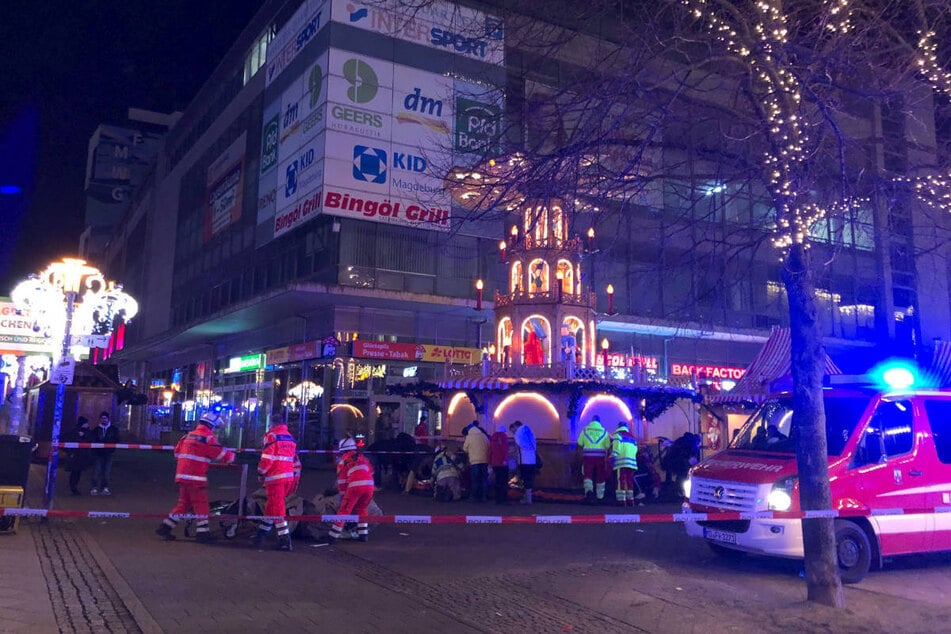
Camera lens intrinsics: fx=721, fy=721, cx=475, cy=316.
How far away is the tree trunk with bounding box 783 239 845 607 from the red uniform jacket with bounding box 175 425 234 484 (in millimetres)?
7749

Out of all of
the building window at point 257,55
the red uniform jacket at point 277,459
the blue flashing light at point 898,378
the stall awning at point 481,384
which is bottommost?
the red uniform jacket at point 277,459

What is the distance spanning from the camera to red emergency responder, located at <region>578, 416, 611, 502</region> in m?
16.3

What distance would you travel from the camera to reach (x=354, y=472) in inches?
409

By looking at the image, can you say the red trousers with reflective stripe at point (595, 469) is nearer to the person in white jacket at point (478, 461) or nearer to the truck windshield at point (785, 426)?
the person in white jacket at point (478, 461)

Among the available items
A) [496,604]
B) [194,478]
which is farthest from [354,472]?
[496,604]

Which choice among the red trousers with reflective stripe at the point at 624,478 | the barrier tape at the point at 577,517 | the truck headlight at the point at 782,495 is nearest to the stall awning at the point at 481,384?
the red trousers with reflective stripe at the point at 624,478

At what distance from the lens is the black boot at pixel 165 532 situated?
1024 cm

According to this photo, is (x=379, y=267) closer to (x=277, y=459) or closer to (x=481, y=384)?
(x=481, y=384)

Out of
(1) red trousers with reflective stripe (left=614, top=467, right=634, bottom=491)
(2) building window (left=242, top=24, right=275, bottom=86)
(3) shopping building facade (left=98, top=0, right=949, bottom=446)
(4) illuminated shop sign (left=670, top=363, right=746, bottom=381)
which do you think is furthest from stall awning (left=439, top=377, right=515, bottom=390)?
(2) building window (left=242, top=24, right=275, bottom=86)

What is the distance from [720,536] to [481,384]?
9300 mm

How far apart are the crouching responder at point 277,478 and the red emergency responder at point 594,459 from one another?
26.8 feet

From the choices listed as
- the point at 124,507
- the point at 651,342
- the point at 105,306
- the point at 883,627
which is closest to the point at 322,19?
the point at 105,306

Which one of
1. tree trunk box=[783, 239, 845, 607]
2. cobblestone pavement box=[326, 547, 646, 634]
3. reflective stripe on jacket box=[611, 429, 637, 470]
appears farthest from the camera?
reflective stripe on jacket box=[611, 429, 637, 470]

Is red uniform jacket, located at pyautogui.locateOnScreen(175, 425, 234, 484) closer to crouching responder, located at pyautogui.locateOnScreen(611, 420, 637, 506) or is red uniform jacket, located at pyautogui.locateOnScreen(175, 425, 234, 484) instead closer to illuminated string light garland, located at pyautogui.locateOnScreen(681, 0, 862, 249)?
illuminated string light garland, located at pyautogui.locateOnScreen(681, 0, 862, 249)
